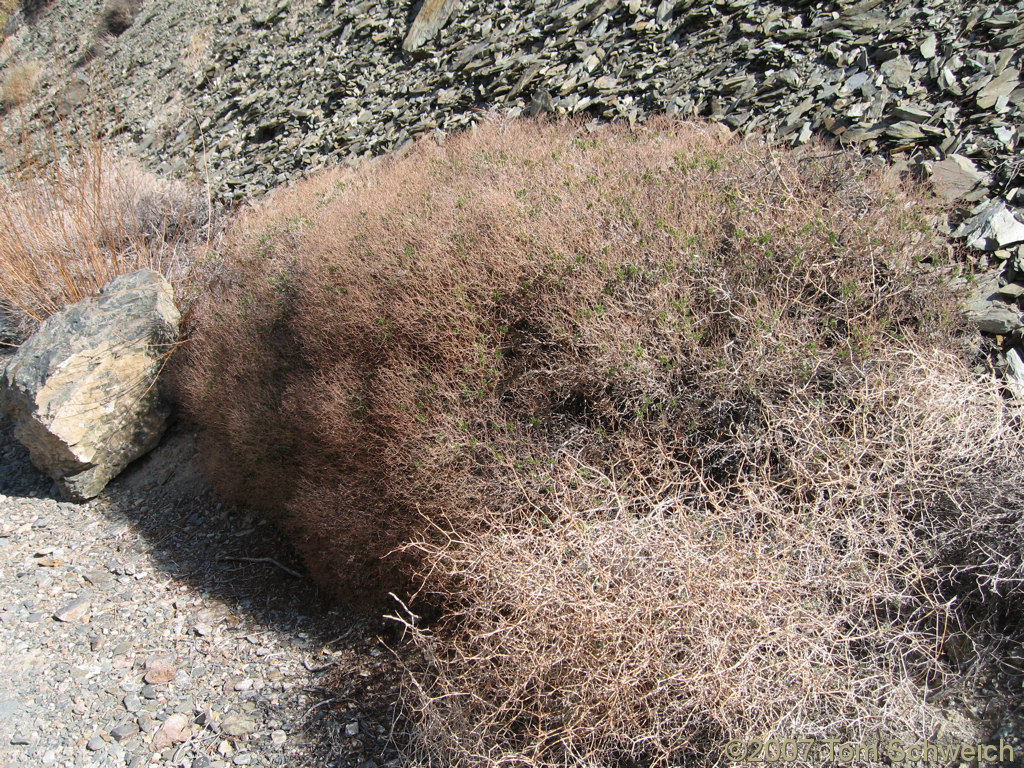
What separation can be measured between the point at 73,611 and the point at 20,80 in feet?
32.0

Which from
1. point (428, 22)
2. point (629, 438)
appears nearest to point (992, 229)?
Answer: point (629, 438)

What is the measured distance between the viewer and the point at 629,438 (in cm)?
309

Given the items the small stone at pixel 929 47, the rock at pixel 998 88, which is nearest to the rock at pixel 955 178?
the rock at pixel 998 88

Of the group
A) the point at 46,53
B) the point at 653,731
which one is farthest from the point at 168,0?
the point at 653,731

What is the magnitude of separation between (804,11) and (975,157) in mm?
2093

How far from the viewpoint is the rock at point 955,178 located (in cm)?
375

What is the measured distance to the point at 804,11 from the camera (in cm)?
520

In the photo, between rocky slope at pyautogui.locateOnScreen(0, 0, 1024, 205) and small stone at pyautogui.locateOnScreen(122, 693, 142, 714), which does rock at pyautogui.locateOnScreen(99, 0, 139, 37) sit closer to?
rocky slope at pyautogui.locateOnScreen(0, 0, 1024, 205)

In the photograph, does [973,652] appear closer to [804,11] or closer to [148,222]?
[804,11]

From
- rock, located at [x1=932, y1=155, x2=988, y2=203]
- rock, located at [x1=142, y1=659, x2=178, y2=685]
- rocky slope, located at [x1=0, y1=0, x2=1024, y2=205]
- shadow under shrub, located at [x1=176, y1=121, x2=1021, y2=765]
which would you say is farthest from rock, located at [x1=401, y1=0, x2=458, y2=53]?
rock, located at [x1=142, y1=659, x2=178, y2=685]

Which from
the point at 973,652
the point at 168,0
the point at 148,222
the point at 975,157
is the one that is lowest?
the point at 973,652

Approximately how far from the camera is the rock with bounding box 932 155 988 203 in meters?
3.75

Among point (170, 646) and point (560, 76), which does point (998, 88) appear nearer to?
point (560, 76)

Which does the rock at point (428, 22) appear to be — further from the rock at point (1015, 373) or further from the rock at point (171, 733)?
the rock at point (171, 733)
